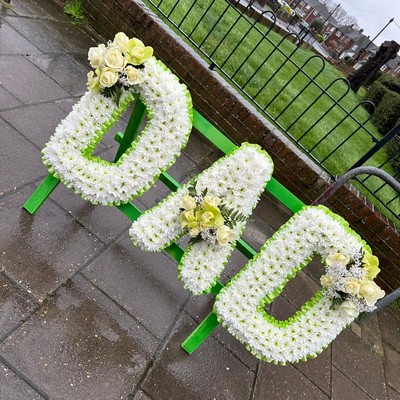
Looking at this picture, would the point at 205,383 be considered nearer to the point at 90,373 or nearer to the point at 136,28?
the point at 90,373

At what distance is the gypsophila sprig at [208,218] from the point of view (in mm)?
2293

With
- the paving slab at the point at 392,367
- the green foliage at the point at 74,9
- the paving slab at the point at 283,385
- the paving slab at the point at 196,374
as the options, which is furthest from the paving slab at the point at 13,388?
the green foliage at the point at 74,9

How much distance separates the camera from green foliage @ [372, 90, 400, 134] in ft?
39.8

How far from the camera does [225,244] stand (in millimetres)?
2330

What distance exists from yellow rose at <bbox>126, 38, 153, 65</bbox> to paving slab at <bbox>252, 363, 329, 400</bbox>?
2316 millimetres

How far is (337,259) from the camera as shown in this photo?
230 centimetres

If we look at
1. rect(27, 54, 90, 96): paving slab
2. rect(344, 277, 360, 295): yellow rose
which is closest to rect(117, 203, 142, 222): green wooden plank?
rect(344, 277, 360, 295): yellow rose

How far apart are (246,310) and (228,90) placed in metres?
3.17

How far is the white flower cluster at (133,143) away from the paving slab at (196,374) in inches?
41.9

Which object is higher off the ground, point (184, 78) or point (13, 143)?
point (184, 78)

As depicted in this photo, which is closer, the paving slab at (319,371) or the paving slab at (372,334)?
the paving slab at (319,371)

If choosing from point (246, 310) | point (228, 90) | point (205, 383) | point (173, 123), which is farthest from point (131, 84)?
point (228, 90)

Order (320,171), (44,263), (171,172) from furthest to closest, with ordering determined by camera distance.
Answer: (320,171)
(171,172)
(44,263)

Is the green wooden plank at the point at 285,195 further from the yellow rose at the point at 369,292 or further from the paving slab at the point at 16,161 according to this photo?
the paving slab at the point at 16,161
